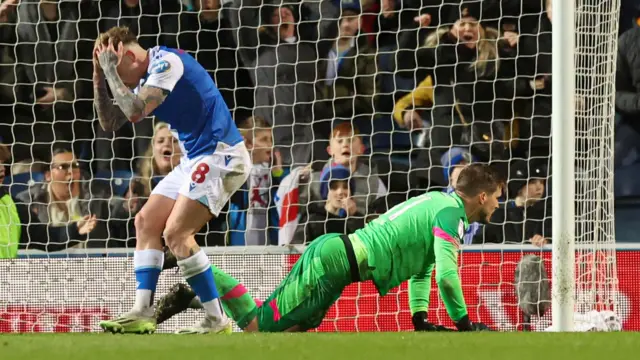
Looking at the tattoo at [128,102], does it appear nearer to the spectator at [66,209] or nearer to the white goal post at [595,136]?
the spectator at [66,209]

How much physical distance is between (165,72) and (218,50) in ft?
6.90

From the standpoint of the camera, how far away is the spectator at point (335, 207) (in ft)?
24.4

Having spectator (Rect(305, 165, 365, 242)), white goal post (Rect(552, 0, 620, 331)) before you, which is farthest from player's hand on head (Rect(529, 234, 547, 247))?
spectator (Rect(305, 165, 365, 242))

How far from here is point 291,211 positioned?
747cm

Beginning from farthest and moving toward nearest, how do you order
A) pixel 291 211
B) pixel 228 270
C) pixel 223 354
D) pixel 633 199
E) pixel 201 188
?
pixel 633 199, pixel 291 211, pixel 228 270, pixel 201 188, pixel 223 354

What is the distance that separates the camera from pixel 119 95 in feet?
18.8

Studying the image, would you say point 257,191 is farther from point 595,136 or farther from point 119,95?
point 595,136

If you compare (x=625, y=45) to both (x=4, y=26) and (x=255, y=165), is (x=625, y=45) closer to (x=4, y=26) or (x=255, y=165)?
(x=255, y=165)

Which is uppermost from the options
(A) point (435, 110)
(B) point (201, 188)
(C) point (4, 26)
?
(C) point (4, 26)

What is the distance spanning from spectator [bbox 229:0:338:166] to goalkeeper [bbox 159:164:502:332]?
1.94 meters

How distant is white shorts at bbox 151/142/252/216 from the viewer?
5.79 m

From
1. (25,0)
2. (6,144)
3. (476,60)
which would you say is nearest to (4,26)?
(25,0)

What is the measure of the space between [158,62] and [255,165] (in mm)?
1874

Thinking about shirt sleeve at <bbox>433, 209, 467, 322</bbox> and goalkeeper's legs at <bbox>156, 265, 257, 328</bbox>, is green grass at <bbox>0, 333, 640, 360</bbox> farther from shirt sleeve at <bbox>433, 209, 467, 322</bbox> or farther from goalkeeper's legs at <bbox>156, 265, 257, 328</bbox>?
goalkeeper's legs at <bbox>156, 265, 257, 328</bbox>
